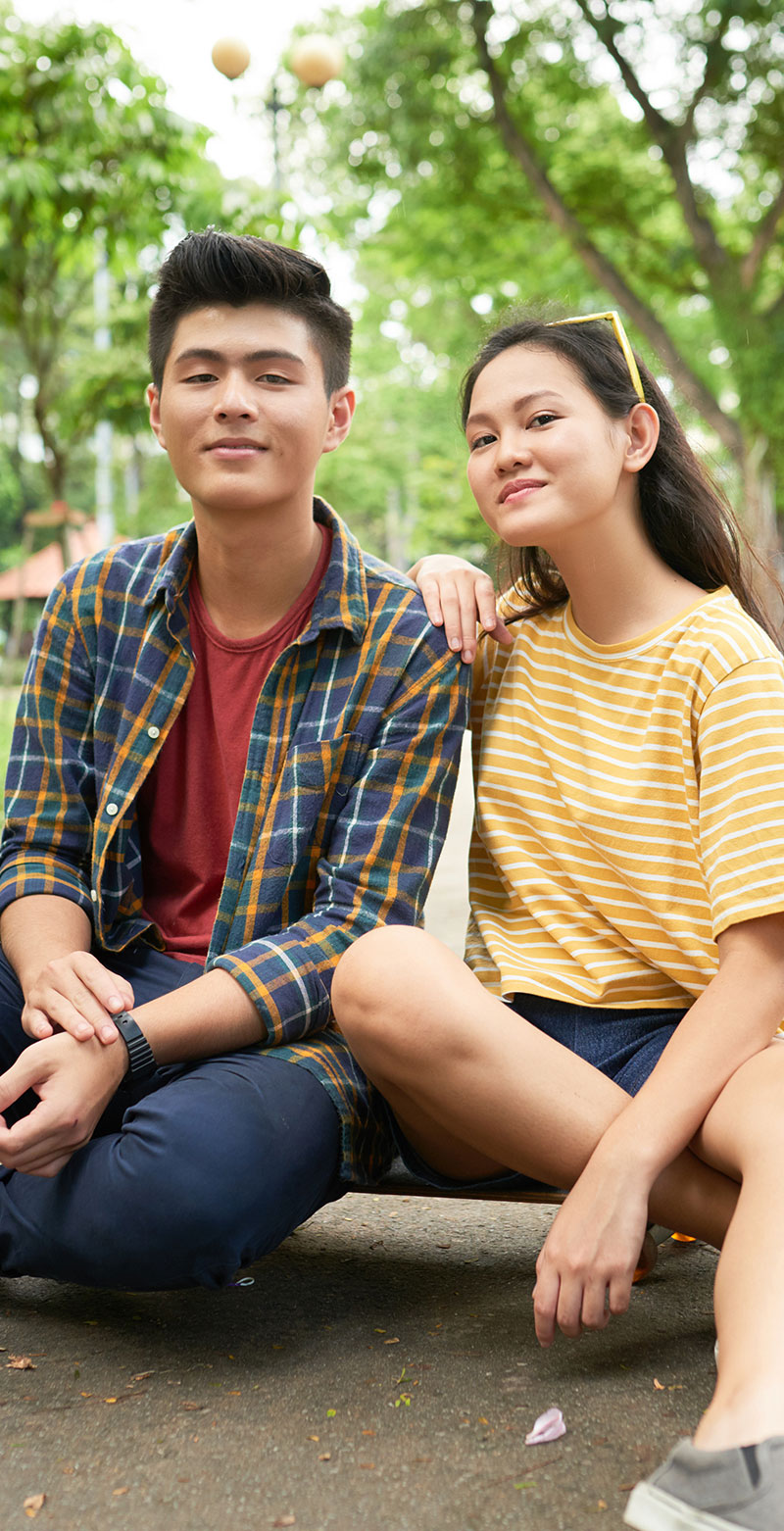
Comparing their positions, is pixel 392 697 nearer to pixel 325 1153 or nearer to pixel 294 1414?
pixel 325 1153

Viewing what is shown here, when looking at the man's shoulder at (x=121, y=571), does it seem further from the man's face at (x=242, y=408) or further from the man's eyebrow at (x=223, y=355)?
the man's eyebrow at (x=223, y=355)

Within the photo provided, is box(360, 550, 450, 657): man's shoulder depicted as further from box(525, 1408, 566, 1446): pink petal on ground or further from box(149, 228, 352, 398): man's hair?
box(525, 1408, 566, 1446): pink petal on ground

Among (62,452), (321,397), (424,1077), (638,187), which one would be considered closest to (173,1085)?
(424,1077)

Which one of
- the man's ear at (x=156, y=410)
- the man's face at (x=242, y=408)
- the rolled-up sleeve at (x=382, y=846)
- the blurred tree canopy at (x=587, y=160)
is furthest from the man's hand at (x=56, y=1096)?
the blurred tree canopy at (x=587, y=160)

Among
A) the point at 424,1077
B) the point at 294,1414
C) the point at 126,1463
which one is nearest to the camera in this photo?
the point at 126,1463

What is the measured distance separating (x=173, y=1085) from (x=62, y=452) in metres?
8.23

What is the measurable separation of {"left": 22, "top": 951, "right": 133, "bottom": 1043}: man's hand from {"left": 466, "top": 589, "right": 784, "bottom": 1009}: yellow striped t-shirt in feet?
1.97

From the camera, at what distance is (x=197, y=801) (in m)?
2.49

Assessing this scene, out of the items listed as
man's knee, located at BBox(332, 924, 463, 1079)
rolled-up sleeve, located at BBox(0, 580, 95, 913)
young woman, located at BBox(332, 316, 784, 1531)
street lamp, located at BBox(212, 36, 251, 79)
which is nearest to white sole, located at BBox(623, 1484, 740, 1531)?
young woman, located at BBox(332, 316, 784, 1531)

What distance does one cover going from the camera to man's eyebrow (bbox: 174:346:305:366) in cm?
244

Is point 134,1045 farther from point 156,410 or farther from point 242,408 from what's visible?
point 156,410

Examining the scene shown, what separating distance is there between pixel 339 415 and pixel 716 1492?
6.58 feet

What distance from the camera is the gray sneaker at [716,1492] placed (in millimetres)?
1287

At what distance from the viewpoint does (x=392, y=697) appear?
→ 238 cm
